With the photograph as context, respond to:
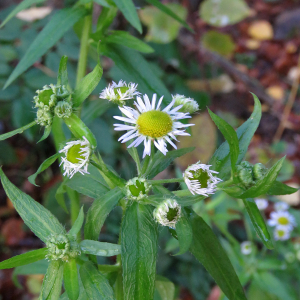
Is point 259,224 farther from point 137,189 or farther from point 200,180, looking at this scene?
point 137,189

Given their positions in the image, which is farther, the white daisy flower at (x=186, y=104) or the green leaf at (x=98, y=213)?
the white daisy flower at (x=186, y=104)

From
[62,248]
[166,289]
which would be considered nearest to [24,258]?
[62,248]

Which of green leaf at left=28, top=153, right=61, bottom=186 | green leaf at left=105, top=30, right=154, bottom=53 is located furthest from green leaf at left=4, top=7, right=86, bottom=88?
green leaf at left=28, top=153, right=61, bottom=186

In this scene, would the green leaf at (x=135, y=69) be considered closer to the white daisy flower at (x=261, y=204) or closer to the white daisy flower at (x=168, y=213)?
the white daisy flower at (x=168, y=213)

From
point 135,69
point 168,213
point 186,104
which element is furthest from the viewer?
point 135,69

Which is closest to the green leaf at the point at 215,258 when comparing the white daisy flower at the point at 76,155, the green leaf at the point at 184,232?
the green leaf at the point at 184,232

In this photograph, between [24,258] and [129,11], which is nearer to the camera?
[24,258]
